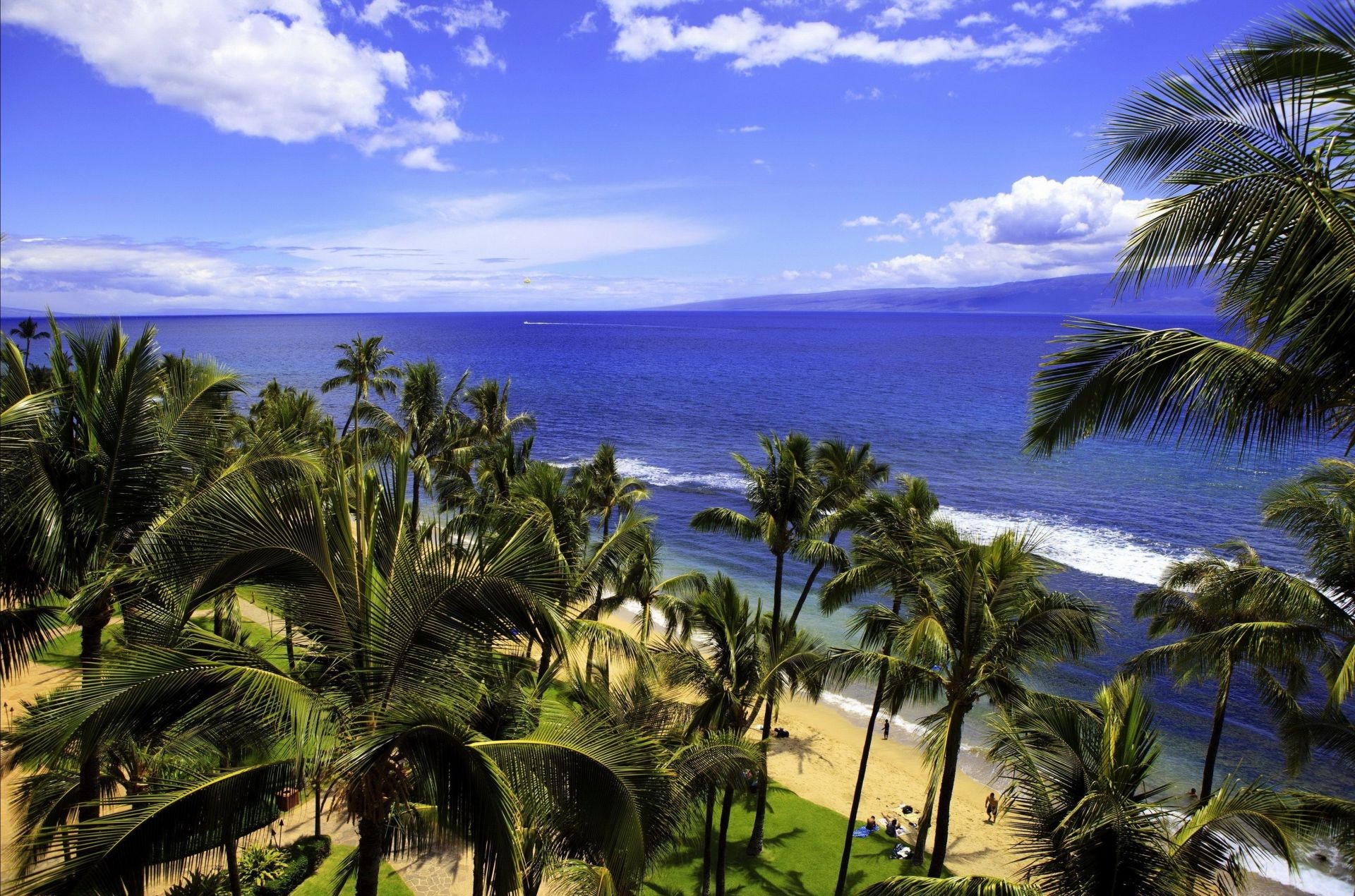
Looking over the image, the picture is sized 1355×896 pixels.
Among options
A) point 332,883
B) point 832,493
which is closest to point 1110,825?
point 332,883

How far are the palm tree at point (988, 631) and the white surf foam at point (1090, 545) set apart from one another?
2592 cm

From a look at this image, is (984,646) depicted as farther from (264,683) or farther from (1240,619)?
(264,683)

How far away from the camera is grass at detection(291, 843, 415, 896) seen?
14.7m

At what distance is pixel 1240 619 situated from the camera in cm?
1559

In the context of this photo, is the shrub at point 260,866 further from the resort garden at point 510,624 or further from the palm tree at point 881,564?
the palm tree at point 881,564

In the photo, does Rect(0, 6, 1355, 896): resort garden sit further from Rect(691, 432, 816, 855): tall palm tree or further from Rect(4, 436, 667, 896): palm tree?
Rect(691, 432, 816, 855): tall palm tree

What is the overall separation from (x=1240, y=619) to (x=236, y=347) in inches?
8316

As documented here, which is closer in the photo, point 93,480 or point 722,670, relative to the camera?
point 93,480

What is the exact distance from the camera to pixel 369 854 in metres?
6.31

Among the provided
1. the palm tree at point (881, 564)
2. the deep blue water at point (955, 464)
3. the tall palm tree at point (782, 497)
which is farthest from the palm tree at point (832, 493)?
the deep blue water at point (955, 464)

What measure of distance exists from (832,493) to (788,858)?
969 centimetres

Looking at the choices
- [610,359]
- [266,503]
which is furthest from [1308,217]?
[610,359]

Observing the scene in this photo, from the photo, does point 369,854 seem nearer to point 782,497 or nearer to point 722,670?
point 722,670

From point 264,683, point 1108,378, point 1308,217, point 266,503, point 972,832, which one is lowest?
point 972,832
